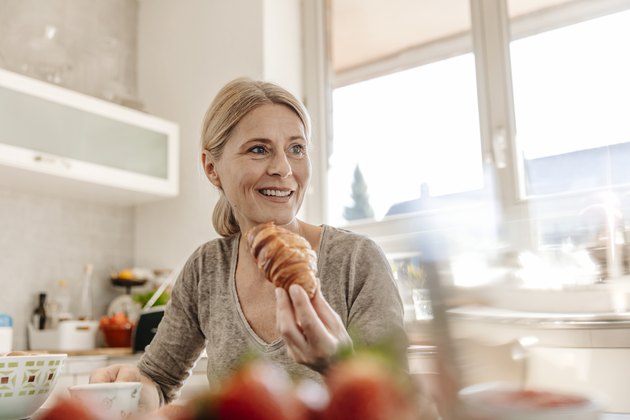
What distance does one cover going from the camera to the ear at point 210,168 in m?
1.42

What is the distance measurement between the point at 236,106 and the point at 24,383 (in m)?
0.69

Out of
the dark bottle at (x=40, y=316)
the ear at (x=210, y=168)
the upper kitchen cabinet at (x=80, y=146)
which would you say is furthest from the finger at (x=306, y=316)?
the dark bottle at (x=40, y=316)

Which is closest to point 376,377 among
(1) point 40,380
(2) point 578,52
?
(1) point 40,380

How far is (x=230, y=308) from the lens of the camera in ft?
4.14

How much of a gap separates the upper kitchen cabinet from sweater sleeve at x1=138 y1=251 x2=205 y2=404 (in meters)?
1.48

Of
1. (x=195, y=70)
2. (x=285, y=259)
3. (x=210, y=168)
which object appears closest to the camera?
(x=285, y=259)

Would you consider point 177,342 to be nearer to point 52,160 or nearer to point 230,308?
point 230,308

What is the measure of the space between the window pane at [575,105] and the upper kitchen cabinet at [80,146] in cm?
169

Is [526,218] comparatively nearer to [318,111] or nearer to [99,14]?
[318,111]

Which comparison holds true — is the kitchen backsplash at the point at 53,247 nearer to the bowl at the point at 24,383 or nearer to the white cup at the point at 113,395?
the bowl at the point at 24,383

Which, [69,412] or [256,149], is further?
[256,149]

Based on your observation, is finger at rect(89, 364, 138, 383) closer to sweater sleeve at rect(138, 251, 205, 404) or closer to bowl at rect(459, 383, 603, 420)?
sweater sleeve at rect(138, 251, 205, 404)

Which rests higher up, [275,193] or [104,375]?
[275,193]

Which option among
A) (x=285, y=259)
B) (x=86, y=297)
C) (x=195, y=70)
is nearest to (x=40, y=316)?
(x=86, y=297)
